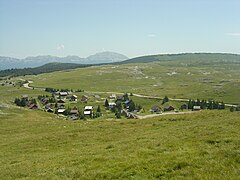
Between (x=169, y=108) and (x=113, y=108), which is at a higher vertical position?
(x=169, y=108)

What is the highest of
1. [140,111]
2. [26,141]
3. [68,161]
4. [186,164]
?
[186,164]

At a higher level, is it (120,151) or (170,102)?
(120,151)

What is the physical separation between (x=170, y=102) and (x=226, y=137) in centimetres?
16832

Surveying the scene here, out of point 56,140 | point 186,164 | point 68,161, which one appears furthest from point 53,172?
point 56,140

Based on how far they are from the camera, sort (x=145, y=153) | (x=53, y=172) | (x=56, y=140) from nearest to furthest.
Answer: (x=53, y=172), (x=145, y=153), (x=56, y=140)

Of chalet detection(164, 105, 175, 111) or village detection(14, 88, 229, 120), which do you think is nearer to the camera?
village detection(14, 88, 229, 120)

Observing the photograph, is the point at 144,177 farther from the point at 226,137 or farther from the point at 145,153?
the point at 226,137

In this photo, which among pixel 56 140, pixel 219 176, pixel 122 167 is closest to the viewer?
pixel 219 176

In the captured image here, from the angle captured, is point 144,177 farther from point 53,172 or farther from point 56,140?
point 56,140

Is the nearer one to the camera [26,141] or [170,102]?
[26,141]

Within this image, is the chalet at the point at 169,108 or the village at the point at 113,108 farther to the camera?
the chalet at the point at 169,108

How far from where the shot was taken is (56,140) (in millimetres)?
37156

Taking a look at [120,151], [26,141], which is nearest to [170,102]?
[26,141]

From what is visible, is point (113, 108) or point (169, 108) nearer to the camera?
point (169, 108)
